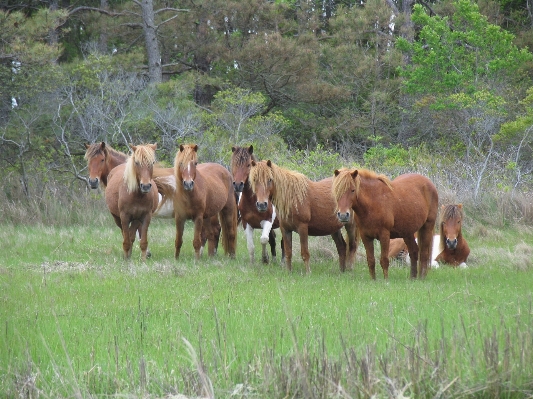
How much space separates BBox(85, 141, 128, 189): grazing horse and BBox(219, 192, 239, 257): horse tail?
2.34 metres

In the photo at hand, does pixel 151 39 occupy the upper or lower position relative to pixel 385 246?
upper

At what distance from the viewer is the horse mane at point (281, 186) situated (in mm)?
11438

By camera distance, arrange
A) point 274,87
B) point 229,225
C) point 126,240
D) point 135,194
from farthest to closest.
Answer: point 274,87 < point 229,225 < point 126,240 < point 135,194

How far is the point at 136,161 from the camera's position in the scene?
12.5 m

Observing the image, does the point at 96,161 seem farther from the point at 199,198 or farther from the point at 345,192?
the point at 345,192

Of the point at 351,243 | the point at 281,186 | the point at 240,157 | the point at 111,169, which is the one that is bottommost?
the point at 351,243

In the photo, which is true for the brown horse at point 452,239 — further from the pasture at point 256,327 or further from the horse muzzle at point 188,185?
the horse muzzle at point 188,185

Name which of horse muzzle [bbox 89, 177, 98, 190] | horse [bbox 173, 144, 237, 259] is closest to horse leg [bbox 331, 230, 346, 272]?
horse [bbox 173, 144, 237, 259]

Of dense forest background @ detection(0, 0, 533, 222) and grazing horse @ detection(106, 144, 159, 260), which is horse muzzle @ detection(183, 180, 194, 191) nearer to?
grazing horse @ detection(106, 144, 159, 260)

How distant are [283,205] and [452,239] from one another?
9.83 ft

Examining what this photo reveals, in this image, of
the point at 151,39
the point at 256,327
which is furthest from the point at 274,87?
the point at 256,327

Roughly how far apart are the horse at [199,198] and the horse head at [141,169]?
0.50 meters

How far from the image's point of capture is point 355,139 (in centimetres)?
3688

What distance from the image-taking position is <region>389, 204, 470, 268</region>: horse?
12.6m
